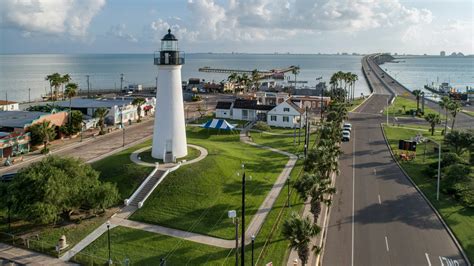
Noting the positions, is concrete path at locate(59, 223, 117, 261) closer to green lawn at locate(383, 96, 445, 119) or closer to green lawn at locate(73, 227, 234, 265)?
green lawn at locate(73, 227, 234, 265)

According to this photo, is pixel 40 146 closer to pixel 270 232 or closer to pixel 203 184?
pixel 203 184

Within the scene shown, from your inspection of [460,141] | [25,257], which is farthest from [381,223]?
[25,257]

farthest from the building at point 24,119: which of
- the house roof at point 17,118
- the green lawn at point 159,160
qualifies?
the green lawn at point 159,160

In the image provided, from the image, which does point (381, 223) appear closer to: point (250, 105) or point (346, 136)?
point (346, 136)

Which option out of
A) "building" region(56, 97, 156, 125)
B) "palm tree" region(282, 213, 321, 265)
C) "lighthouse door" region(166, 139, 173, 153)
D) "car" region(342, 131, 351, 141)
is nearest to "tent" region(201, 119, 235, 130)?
"car" region(342, 131, 351, 141)

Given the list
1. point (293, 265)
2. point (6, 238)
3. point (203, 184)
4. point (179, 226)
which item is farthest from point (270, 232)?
point (6, 238)

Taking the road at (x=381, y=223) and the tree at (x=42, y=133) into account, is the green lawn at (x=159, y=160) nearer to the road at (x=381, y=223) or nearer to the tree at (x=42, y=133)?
the road at (x=381, y=223)
